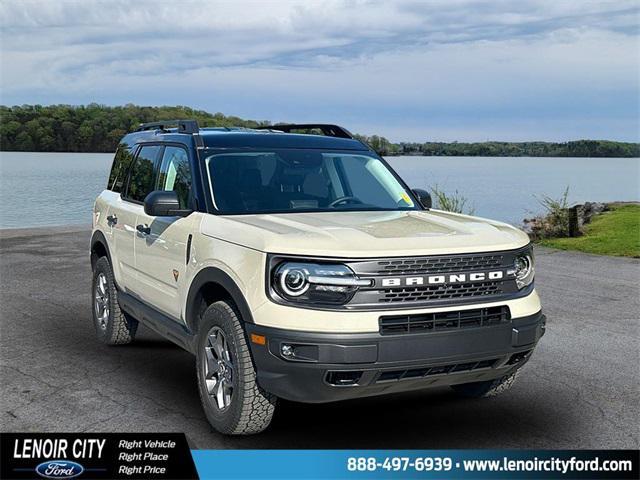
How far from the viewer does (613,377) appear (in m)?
6.47

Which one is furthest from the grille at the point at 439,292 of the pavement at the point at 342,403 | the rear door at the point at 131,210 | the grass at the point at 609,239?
the grass at the point at 609,239

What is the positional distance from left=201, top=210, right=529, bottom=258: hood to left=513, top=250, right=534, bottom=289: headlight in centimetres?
11

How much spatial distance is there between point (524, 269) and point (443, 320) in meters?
0.86

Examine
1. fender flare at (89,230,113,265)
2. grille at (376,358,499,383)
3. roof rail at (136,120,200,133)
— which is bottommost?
grille at (376,358,499,383)

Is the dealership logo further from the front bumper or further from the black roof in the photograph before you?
the black roof

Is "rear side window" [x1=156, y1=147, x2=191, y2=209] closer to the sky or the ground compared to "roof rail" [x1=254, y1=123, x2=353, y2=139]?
closer to the ground

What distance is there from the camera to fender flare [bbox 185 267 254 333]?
181 inches

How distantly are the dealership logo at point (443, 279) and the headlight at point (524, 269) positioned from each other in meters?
0.23

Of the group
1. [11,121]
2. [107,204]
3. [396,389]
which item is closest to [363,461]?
[396,389]

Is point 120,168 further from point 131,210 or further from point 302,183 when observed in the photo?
point 302,183

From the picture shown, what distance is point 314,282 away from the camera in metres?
4.37

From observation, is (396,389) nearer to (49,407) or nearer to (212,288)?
(212,288)

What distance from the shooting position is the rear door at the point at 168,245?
218 inches

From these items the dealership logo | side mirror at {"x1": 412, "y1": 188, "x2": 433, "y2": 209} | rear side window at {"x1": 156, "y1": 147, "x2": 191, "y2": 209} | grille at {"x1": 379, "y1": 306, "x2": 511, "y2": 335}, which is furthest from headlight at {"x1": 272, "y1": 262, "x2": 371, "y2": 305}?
side mirror at {"x1": 412, "y1": 188, "x2": 433, "y2": 209}
